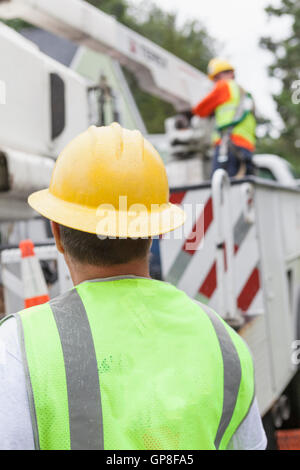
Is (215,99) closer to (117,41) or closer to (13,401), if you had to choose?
(117,41)

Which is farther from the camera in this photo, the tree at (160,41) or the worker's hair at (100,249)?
the tree at (160,41)

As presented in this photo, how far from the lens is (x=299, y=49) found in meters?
23.7

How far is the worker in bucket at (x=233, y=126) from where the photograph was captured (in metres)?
5.93

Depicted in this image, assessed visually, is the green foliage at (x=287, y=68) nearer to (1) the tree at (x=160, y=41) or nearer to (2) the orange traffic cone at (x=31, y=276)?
(1) the tree at (x=160, y=41)

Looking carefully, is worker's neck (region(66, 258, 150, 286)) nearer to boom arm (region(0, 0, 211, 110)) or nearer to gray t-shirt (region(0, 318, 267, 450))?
gray t-shirt (region(0, 318, 267, 450))

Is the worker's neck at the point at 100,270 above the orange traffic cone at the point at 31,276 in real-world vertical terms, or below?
above

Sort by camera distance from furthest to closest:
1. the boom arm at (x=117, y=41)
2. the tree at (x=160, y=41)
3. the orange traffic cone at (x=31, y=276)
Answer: the tree at (x=160, y=41), the boom arm at (x=117, y=41), the orange traffic cone at (x=31, y=276)

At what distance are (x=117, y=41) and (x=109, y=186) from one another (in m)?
4.40

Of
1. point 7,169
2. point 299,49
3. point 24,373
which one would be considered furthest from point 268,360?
point 299,49

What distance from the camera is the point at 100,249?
1.33 meters

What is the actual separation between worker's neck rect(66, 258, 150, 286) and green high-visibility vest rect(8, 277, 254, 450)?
23 millimetres

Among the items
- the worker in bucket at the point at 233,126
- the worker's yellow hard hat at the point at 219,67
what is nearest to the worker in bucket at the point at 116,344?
the worker in bucket at the point at 233,126

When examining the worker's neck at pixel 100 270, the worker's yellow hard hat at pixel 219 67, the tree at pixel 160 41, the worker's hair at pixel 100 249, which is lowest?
the worker's neck at pixel 100 270

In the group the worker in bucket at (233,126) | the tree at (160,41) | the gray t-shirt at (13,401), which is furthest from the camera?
the tree at (160,41)
